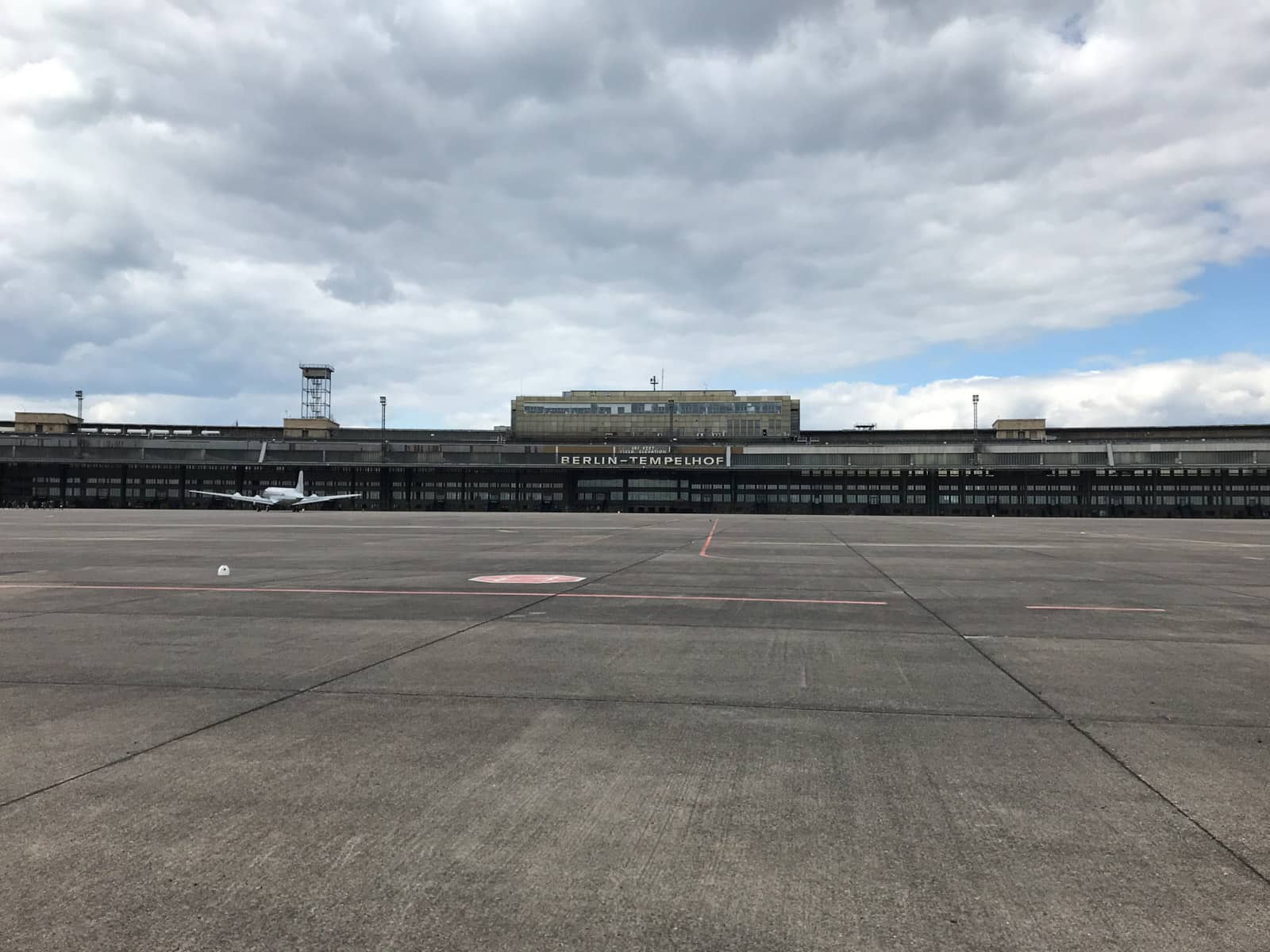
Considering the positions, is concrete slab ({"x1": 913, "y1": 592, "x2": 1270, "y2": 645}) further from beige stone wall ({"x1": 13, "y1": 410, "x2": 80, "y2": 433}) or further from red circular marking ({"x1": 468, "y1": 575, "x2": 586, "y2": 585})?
beige stone wall ({"x1": 13, "y1": 410, "x2": 80, "y2": 433})

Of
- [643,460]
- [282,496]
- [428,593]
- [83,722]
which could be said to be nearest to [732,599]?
[428,593]

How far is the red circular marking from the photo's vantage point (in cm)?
1582

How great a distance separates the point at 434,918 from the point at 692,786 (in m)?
1.98

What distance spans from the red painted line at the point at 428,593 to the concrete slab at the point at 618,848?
757 cm

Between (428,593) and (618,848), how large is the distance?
11006 millimetres

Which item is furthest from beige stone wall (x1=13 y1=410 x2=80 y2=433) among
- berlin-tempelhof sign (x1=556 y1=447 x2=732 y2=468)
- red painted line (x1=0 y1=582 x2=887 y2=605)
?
red painted line (x1=0 y1=582 x2=887 y2=605)

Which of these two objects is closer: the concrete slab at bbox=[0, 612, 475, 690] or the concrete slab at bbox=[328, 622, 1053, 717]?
the concrete slab at bbox=[328, 622, 1053, 717]

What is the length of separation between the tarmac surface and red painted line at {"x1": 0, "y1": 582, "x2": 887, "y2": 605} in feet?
4.80

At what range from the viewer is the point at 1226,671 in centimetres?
805

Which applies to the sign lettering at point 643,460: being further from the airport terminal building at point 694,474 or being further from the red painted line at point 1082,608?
the red painted line at point 1082,608

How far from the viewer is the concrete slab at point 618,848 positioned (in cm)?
324

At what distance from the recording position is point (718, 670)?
807 centimetres

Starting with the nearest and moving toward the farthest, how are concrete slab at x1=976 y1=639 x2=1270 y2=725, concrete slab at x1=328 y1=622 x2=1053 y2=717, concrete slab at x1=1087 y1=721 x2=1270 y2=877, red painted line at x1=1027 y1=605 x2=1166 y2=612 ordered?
concrete slab at x1=1087 y1=721 x2=1270 y2=877 → concrete slab at x1=976 y1=639 x2=1270 y2=725 → concrete slab at x1=328 y1=622 x2=1053 y2=717 → red painted line at x1=1027 y1=605 x2=1166 y2=612

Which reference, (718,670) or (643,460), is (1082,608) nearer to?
(718,670)
